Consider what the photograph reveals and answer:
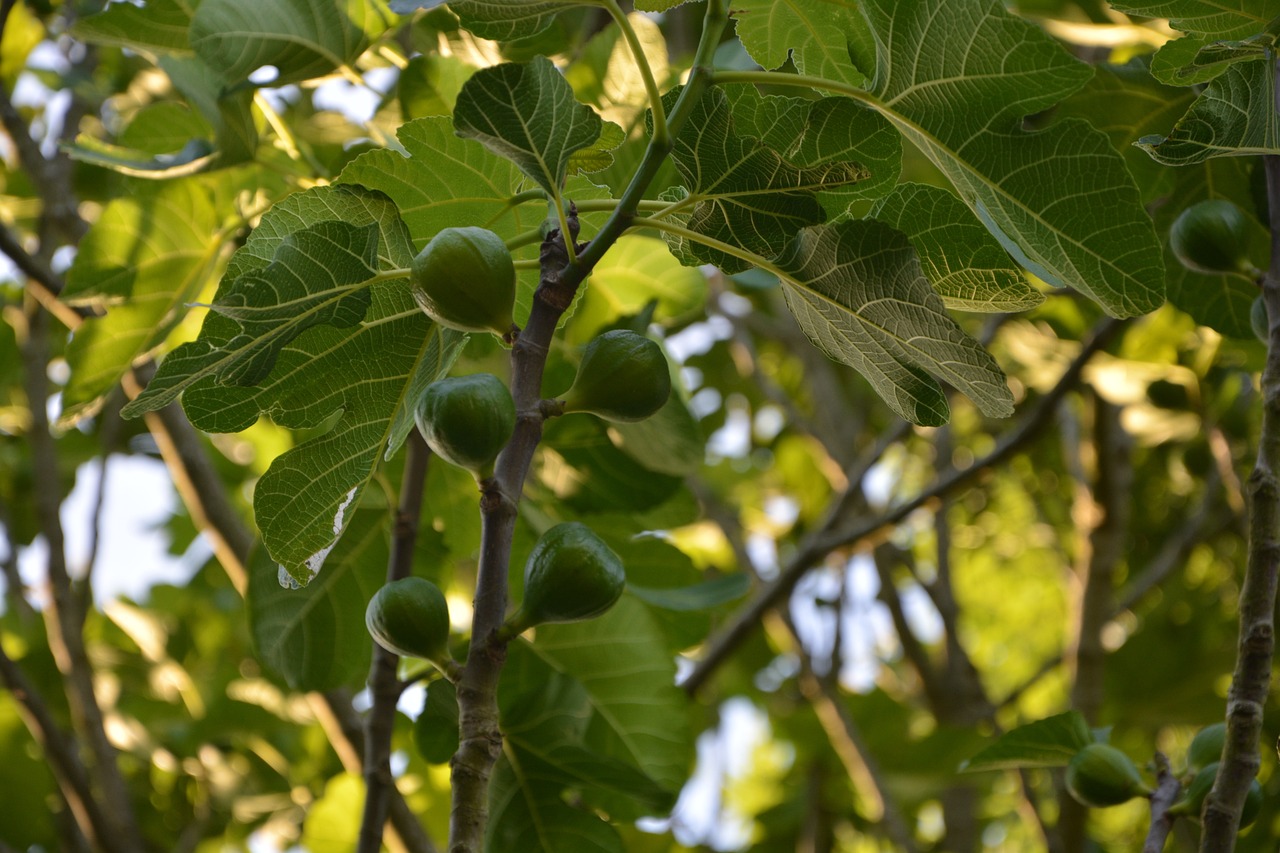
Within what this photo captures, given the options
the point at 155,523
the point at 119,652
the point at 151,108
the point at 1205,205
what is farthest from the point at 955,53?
the point at 155,523

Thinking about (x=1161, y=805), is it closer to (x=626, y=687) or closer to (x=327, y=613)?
(x=626, y=687)

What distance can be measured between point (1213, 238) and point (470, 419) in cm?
72

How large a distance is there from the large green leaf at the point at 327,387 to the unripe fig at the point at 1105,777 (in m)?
0.68

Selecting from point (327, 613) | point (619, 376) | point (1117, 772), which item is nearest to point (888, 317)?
point (619, 376)

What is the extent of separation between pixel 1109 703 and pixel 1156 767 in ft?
5.92

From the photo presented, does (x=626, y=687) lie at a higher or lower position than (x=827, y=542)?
higher

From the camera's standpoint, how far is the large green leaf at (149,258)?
1319 millimetres

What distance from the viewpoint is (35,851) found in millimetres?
2426

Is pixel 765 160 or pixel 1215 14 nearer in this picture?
pixel 765 160

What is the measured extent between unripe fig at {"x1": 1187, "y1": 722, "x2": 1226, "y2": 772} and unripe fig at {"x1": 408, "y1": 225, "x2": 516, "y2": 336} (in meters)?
0.76

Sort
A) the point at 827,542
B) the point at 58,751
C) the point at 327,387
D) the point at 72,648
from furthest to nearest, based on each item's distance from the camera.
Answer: the point at 827,542 < the point at 72,648 < the point at 58,751 < the point at 327,387

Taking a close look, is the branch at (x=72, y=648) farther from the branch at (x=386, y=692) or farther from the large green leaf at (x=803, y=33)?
the large green leaf at (x=803, y=33)

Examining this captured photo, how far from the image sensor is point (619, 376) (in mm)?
799

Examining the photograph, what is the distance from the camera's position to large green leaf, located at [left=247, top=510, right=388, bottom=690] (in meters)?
1.34
